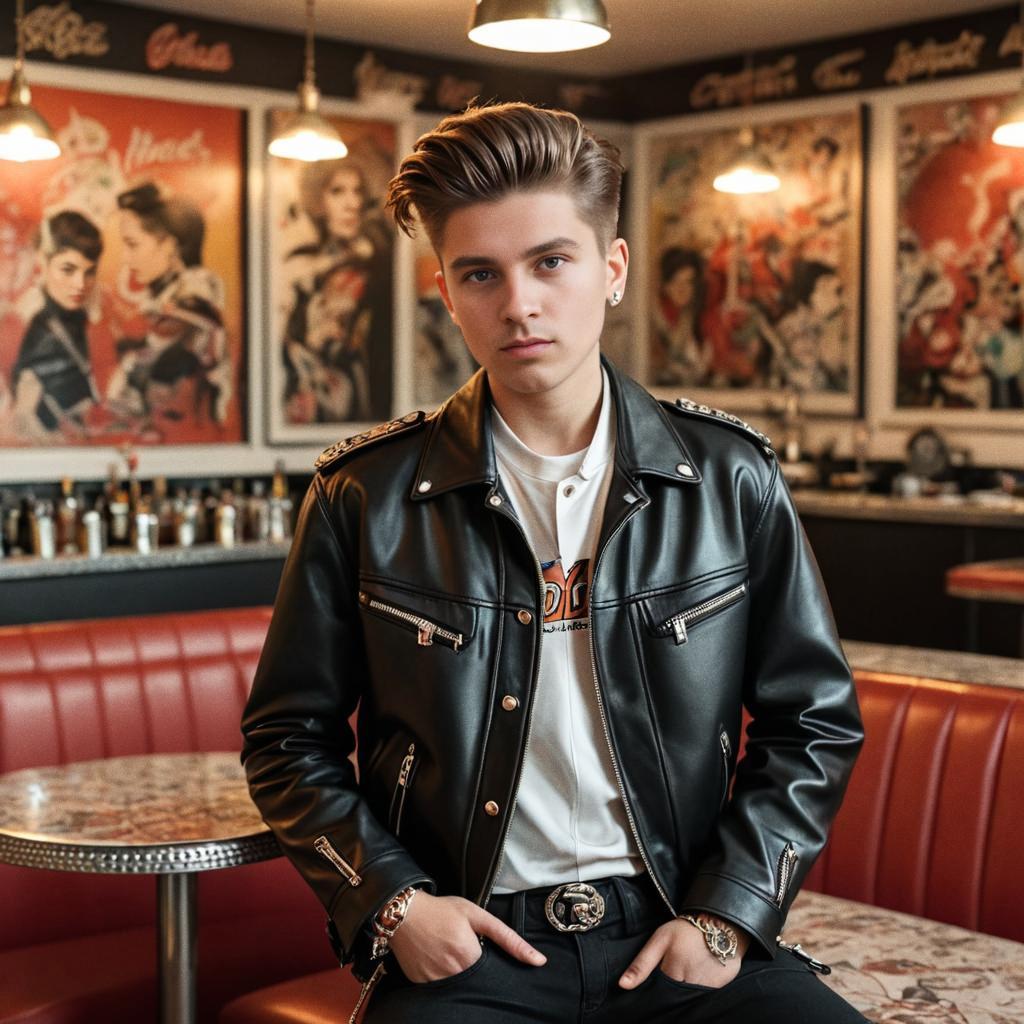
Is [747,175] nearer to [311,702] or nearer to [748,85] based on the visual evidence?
[748,85]

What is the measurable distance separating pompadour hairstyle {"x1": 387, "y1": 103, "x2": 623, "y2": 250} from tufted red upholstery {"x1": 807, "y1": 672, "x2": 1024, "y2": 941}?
1498 millimetres

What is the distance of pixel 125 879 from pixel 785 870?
2230mm

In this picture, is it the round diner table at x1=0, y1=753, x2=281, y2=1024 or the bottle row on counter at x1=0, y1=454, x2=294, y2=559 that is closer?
the round diner table at x1=0, y1=753, x2=281, y2=1024

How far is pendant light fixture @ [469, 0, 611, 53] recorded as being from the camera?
3564mm

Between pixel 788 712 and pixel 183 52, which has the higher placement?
pixel 183 52

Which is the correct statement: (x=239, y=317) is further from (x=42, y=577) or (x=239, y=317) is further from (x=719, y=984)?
(x=719, y=984)

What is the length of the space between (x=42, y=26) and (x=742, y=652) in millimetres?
5965

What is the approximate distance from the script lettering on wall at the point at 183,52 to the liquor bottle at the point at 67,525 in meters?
2.08

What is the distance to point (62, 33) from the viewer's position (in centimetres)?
707

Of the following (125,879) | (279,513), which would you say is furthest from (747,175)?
(125,879)

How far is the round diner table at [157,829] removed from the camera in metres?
2.50

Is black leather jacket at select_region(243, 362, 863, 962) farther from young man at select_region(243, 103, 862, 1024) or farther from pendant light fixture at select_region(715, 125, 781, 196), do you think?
pendant light fixture at select_region(715, 125, 781, 196)

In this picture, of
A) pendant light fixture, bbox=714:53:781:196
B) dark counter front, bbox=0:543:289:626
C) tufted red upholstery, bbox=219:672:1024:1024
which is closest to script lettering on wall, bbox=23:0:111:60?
dark counter front, bbox=0:543:289:626

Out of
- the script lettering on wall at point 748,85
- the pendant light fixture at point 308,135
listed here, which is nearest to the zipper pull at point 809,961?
the pendant light fixture at point 308,135
